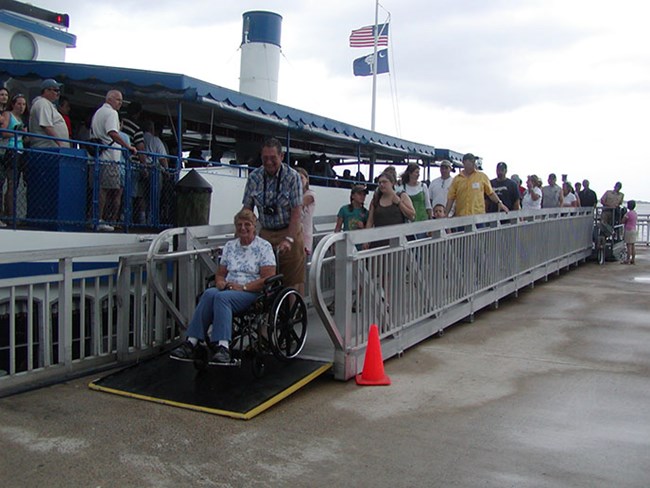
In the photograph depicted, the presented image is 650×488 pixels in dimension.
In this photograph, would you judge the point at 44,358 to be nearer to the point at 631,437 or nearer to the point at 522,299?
the point at 631,437

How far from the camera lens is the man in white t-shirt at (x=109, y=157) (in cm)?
802

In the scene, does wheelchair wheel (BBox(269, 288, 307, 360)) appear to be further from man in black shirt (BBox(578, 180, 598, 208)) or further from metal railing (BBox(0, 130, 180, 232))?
man in black shirt (BBox(578, 180, 598, 208))

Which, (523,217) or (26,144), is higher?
(26,144)

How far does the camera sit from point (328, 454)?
398 centimetres

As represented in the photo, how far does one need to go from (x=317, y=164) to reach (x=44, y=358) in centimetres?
1173

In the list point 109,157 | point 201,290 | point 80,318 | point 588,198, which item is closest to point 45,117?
point 109,157

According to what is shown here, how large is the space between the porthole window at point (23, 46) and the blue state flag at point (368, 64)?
1513 cm

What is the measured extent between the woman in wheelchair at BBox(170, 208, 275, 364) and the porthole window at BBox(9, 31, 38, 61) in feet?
39.0

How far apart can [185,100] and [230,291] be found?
17.3ft

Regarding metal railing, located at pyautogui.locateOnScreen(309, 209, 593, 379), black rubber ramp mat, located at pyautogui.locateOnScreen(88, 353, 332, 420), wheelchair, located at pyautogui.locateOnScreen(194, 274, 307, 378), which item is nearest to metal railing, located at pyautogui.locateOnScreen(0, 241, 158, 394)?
black rubber ramp mat, located at pyautogui.locateOnScreen(88, 353, 332, 420)

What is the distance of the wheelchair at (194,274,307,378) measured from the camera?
5.13 meters

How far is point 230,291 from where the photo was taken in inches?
203

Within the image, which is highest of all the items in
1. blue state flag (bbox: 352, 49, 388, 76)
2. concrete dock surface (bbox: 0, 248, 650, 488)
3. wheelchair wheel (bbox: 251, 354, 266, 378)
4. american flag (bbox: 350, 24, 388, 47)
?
american flag (bbox: 350, 24, 388, 47)

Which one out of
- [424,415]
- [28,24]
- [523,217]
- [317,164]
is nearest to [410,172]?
[523,217]
